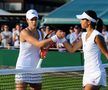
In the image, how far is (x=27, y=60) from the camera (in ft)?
27.2

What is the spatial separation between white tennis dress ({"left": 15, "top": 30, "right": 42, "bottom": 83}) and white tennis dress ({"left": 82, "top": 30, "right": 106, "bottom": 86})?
40.1 inches

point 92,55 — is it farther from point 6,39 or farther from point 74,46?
point 6,39

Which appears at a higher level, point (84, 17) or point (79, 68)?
point (84, 17)

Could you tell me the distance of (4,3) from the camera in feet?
164

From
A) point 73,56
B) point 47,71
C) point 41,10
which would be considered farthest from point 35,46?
point 41,10

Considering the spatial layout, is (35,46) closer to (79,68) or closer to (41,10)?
(79,68)

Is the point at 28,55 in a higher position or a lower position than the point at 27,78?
higher

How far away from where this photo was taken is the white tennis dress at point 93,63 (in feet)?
24.6

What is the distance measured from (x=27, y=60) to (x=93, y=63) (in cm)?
123

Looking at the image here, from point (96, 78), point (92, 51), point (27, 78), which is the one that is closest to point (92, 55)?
point (92, 51)

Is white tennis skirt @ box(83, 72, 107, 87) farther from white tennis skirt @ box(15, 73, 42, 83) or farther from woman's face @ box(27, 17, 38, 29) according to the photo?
woman's face @ box(27, 17, 38, 29)

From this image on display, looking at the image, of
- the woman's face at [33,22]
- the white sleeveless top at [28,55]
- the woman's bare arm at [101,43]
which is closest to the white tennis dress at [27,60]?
the white sleeveless top at [28,55]

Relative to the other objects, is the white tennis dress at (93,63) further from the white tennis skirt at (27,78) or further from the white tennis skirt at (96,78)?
the white tennis skirt at (27,78)

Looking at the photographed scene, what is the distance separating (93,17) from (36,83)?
1529mm
